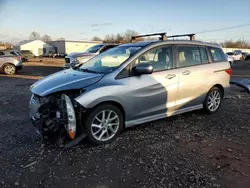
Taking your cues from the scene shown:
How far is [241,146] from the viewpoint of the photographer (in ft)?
14.7

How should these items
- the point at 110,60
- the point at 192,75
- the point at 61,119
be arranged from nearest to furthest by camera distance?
the point at 61,119, the point at 110,60, the point at 192,75

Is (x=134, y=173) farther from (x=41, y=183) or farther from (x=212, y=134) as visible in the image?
(x=212, y=134)

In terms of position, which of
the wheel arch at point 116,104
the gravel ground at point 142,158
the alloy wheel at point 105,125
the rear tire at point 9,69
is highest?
the rear tire at point 9,69

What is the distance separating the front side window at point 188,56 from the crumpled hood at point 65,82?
6.19ft

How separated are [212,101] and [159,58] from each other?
2.01m

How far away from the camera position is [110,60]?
533cm

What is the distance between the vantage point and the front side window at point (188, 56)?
5.48 meters

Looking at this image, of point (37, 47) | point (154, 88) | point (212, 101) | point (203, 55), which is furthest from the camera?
point (37, 47)

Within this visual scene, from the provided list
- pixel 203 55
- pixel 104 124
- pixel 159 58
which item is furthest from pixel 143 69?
pixel 203 55

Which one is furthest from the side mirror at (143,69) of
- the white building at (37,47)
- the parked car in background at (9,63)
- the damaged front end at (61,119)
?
the white building at (37,47)

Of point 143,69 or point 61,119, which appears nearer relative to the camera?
point 61,119

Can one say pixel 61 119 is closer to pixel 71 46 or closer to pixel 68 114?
pixel 68 114

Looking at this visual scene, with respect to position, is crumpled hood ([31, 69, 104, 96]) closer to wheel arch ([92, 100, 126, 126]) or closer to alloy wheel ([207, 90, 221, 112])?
wheel arch ([92, 100, 126, 126])

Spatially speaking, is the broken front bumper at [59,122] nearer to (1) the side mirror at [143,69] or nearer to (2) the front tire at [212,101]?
(1) the side mirror at [143,69]
